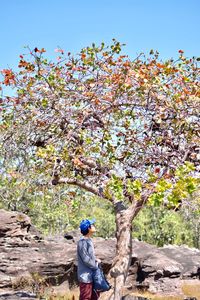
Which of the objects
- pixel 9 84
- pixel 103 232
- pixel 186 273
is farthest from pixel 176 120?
pixel 103 232

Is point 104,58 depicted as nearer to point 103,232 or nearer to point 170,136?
point 170,136

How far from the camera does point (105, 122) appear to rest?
11.4 metres

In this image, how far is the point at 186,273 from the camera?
96.8 feet

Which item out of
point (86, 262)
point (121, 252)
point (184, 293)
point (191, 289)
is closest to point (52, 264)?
point (184, 293)

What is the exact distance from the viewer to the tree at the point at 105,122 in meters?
10.5

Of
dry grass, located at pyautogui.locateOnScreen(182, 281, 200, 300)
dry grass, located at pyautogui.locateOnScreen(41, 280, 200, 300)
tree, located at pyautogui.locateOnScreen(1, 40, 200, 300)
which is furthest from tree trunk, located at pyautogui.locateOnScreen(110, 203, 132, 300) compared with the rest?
dry grass, located at pyautogui.locateOnScreen(182, 281, 200, 300)

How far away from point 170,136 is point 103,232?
58930 mm

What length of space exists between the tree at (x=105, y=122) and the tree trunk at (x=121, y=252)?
0.02 m

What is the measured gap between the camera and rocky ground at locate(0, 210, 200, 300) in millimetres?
20056

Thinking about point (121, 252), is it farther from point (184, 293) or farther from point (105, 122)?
point (184, 293)

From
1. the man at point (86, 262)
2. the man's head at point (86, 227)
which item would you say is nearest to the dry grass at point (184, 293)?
the man at point (86, 262)

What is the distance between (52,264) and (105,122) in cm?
1249

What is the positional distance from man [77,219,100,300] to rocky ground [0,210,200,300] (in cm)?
728

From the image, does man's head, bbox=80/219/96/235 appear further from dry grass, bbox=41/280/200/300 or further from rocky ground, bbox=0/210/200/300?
dry grass, bbox=41/280/200/300
